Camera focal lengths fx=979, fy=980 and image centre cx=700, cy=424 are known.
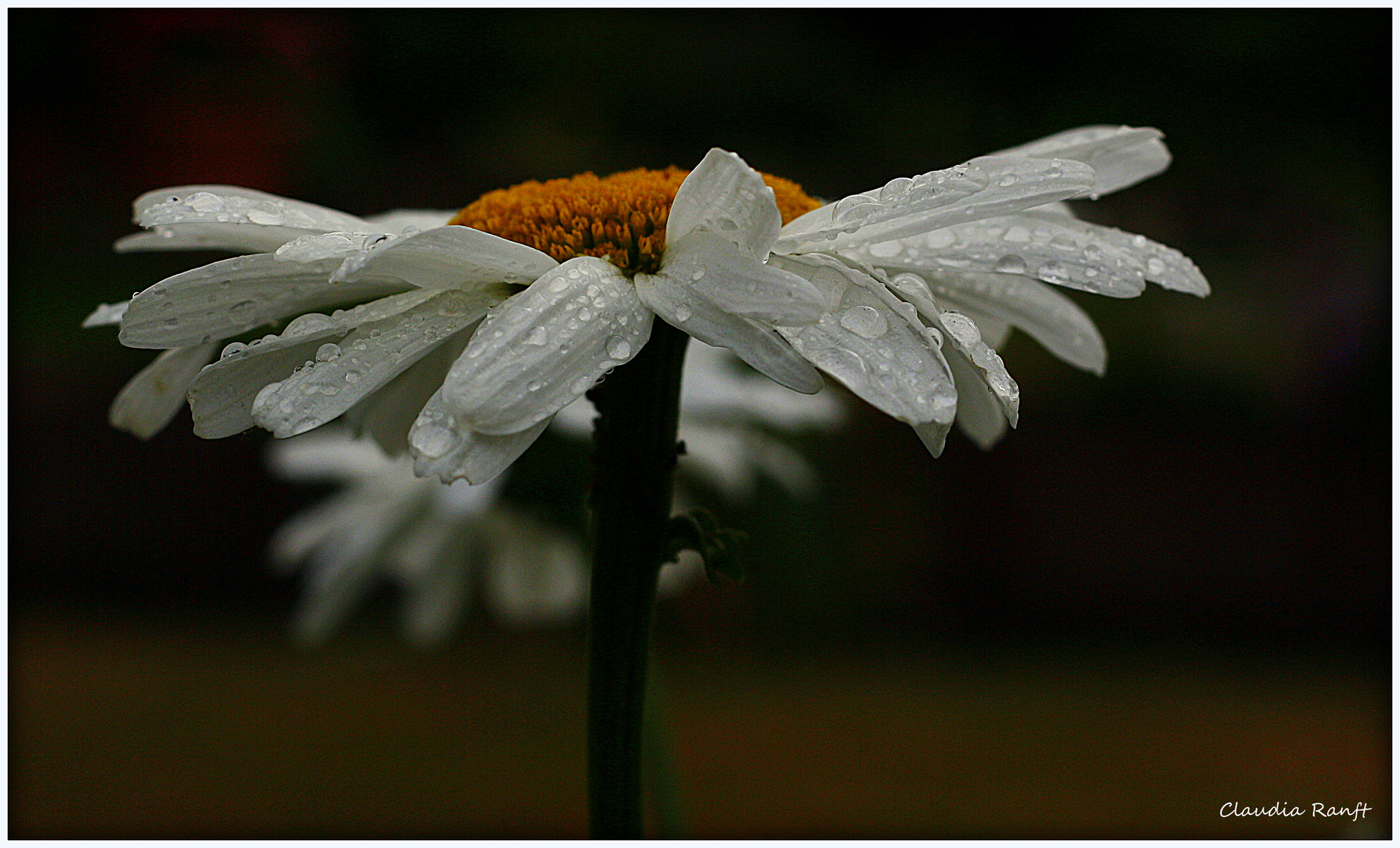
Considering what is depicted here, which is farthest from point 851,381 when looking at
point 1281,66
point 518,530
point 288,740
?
point 1281,66

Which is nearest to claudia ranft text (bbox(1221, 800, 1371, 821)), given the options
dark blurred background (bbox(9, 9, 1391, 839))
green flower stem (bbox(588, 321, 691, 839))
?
green flower stem (bbox(588, 321, 691, 839))

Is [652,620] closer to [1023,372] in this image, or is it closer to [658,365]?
[658,365]

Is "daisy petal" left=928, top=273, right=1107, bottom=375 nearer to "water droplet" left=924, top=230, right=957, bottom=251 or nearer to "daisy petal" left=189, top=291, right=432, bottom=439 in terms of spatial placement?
"water droplet" left=924, top=230, right=957, bottom=251

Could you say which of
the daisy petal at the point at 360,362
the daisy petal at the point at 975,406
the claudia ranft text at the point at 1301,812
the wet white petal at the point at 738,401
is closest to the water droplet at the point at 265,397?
the daisy petal at the point at 360,362

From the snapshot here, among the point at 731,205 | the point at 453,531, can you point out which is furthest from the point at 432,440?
the point at 453,531

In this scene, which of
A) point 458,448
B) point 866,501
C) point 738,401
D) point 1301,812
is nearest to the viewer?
point 458,448

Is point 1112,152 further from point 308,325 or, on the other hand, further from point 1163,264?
point 308,325
